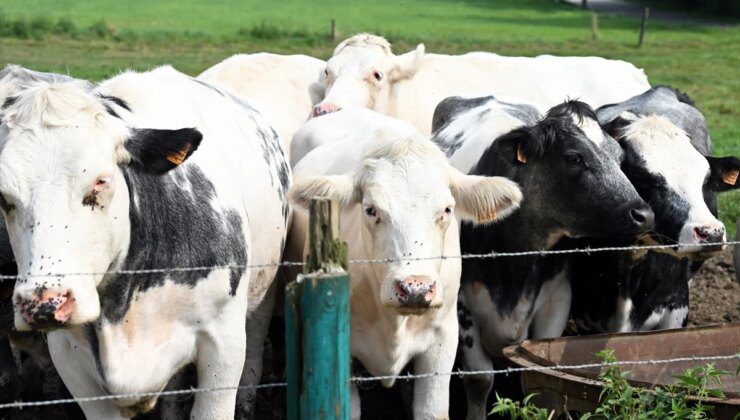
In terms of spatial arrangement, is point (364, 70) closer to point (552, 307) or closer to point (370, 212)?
point (552, 307)

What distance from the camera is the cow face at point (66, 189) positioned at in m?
4.00

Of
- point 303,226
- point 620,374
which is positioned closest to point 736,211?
point 303,226

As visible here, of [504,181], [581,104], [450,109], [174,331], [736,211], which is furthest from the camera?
[736,211]

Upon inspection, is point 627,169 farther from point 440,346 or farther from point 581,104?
point 440,346

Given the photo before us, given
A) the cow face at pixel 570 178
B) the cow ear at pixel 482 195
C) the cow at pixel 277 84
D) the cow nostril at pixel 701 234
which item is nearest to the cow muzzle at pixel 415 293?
the cow ear at pixel 482 195

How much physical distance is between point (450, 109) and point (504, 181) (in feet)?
9.06

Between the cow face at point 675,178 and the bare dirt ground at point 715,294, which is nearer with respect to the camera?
the cow face at point 675,178

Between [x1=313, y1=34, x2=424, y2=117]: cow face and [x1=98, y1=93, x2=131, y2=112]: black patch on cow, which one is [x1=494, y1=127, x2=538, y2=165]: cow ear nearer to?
[x1=98, y1=93, x2=131, y2=112]: black patch on cow

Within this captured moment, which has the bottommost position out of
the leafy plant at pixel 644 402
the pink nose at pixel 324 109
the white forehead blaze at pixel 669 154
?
the leafy plant at pixel 644 402

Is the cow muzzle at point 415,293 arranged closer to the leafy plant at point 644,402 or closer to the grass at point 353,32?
the leafy plant at point 644,402

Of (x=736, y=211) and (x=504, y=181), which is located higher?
(x=504, y=181)

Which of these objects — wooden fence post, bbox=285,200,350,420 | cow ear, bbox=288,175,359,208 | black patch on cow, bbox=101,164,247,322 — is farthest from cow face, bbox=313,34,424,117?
wooden fence post, bbox=285,200,350,420

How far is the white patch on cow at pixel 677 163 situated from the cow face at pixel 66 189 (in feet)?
9.28

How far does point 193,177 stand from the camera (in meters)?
5.02
